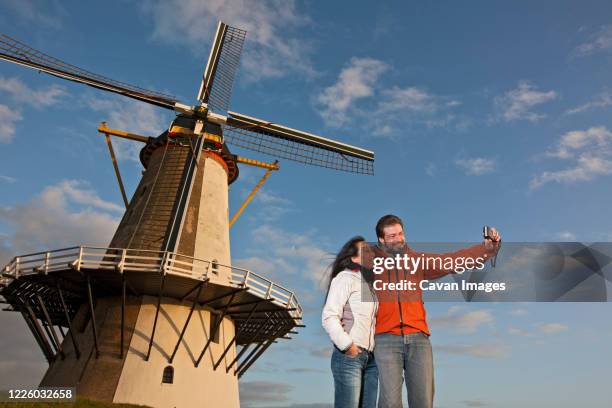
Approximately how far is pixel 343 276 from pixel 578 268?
13.6ft

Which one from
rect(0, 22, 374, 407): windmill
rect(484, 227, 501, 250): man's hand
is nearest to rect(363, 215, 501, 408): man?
rect(484, 227, 501, 250): man's hand

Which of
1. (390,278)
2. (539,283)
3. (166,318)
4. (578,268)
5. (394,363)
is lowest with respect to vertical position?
(394,363)

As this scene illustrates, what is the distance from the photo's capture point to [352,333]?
441 cm

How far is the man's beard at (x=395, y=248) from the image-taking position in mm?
4633

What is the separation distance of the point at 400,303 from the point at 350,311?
45 centimetres

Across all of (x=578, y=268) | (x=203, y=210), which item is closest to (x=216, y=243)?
(x=203, y=210)

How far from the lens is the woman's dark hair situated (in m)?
4.77

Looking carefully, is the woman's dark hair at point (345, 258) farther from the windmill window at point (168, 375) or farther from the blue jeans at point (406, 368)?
the windmill window at point (168, 375)

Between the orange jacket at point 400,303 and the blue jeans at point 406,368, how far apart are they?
0.27 ft

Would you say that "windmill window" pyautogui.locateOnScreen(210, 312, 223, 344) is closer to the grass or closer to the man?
the grass

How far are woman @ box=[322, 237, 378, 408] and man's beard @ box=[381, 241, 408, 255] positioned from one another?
0.27m

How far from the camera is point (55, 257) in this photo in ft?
59.1

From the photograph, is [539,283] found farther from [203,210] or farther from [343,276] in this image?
[203,210]

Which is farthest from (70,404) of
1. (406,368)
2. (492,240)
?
(492,240)
